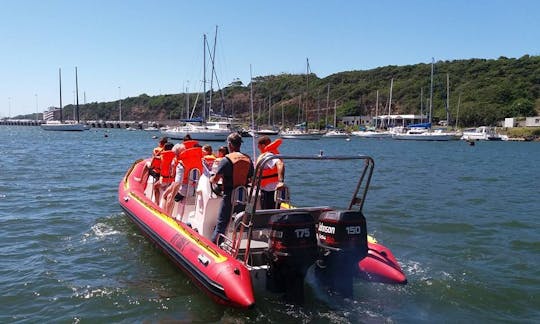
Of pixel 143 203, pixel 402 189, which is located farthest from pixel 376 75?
pixel 143 203

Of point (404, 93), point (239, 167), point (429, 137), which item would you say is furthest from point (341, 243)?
point (404, 93)

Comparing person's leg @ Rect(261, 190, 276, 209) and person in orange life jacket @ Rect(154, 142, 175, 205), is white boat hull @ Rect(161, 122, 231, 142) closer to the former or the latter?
person in orange life jacket @ Rect(154, 142, 175, 205)

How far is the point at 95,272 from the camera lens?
790 centimetres

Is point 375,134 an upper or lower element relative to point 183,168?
lower

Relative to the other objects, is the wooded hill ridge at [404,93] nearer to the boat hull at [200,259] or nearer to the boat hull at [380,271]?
the boat hull at [200,259]

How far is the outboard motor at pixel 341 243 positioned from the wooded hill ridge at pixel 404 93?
1882 inches

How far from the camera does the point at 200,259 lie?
640 centimetres

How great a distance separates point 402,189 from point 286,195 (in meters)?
10.8

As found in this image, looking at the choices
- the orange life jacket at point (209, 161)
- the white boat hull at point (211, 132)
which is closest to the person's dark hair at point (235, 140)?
the orange life jacket at point (209, 161)

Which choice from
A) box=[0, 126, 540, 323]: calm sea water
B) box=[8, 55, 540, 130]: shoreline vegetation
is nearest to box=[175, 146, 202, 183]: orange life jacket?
box=[0, 126, 540, 323]: calm sea water

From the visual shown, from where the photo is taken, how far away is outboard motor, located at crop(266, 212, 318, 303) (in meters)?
5.62

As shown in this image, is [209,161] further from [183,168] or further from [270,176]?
[270,176]

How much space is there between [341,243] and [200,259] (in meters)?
1.77

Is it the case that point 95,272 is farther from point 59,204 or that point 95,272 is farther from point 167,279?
point 59,204
